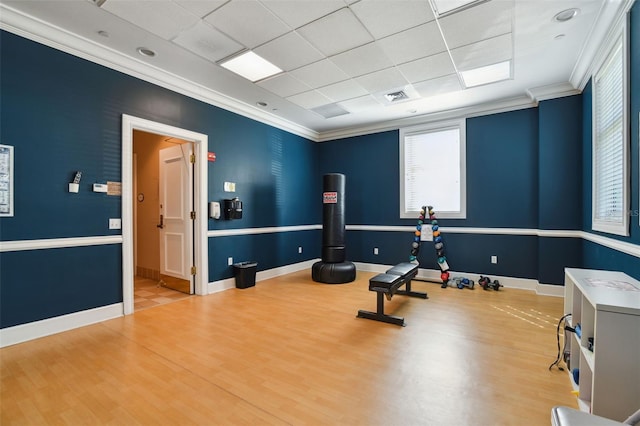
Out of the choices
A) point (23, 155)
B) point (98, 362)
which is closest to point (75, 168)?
point (23, 155)

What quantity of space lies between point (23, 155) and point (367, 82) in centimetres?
393

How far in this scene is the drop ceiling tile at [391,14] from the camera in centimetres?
251

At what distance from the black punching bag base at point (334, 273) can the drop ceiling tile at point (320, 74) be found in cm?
296

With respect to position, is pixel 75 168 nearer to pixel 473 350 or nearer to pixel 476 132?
pixel 473 350

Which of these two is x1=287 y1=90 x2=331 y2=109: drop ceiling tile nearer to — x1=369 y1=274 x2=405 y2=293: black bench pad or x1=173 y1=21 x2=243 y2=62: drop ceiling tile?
x1=173 y1=21 x2=243 y2=62: drop ceiling tile

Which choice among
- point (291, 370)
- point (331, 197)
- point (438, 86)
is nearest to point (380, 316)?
point (291, 370)

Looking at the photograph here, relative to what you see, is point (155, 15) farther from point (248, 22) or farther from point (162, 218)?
point (162, 218)

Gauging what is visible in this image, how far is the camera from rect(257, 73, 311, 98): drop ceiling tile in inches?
155

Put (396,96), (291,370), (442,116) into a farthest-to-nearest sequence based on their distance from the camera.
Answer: (442,116) < (396,96) < (291,370)

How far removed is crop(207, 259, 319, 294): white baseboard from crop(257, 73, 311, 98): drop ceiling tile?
3.04m

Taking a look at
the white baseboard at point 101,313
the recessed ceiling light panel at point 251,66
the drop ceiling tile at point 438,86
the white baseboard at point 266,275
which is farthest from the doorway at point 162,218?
the drop ceiling tile at point 438,86

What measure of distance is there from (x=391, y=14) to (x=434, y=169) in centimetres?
333

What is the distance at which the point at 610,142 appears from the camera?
2980mm

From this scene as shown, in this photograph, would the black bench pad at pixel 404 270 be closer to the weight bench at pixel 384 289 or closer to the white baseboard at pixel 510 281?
the weight bench at pixel 384 289
